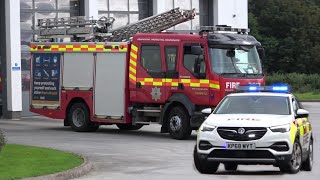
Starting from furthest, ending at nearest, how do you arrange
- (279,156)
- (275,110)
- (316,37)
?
(316,37), (275,110), (279,156)

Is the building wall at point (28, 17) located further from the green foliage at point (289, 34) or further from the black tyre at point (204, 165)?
the green foliage at point (289, 34)

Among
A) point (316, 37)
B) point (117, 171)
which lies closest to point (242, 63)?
point (117, 171)

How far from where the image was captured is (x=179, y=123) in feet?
73.8

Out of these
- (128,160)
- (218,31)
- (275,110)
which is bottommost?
(128,160)

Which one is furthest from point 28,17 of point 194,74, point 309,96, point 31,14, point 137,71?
point 309,96

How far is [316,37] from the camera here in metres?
92.1

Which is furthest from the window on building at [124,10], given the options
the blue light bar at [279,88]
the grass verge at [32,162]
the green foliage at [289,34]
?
the green foliage at [289,34]

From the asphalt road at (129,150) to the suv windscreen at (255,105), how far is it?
1.11 meters

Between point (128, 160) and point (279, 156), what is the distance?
4.40 meters

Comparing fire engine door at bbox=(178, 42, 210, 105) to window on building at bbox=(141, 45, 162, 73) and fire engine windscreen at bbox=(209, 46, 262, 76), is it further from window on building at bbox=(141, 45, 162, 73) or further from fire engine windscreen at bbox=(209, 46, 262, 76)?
window on building at bbox=(141, 45, 162, 73)

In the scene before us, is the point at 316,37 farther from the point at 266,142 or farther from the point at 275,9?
the point at 266,142

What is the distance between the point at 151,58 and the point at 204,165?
8.90 m

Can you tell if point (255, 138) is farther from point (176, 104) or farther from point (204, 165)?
point (176, 104)

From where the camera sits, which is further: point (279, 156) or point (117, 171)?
point (117, 171)
